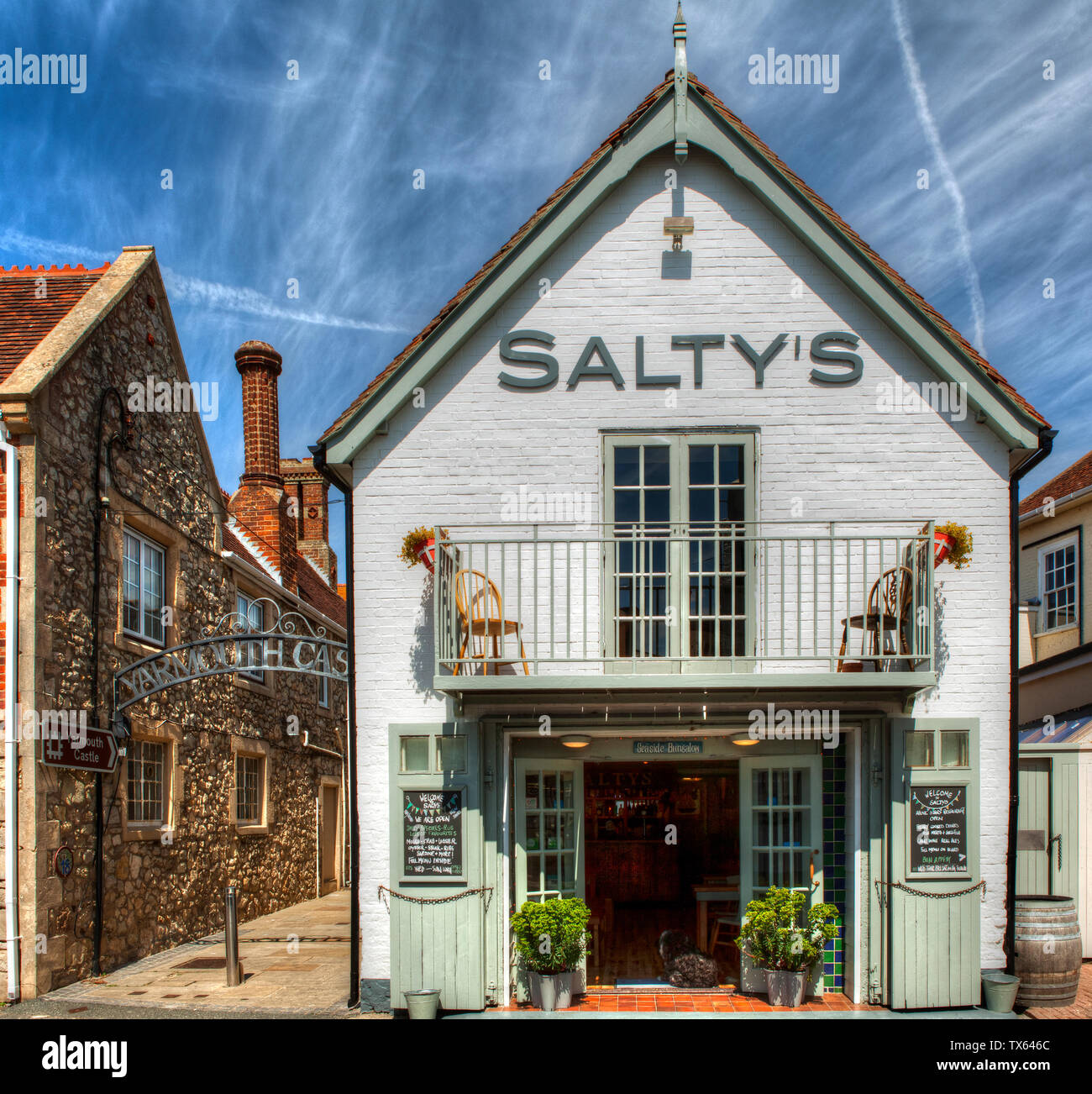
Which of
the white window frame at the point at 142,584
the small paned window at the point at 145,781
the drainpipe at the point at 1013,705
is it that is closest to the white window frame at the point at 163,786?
the small paned window at the point at 145,781

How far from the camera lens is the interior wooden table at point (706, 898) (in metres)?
9.92

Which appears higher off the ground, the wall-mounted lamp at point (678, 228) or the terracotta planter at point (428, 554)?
the wall-mounted lamp at point (678, 228)

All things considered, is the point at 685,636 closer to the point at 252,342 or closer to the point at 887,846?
the point at 887,846

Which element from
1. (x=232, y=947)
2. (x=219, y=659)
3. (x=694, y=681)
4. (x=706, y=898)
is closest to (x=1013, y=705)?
(x=694, y=681)

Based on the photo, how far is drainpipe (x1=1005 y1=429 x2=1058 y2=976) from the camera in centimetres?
849

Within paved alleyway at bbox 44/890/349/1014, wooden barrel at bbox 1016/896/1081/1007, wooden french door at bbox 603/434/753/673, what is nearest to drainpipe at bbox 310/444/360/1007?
paved alleyway at bbox 44/890/349/1014

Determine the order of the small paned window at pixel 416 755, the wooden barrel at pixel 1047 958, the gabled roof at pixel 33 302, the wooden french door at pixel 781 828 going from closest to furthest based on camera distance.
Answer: the wooden barrel at pixel 1047 958 → the small paned window at pixel 416 755 → the wooden french door at pixel 781 828 → the gabled roof at pixel 33 302

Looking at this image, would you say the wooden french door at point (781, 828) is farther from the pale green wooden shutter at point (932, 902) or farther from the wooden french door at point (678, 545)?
the wooden french door at point (678, 545)

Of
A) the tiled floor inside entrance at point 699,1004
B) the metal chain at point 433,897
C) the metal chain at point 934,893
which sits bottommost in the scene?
the tiled floor inside entrance at point 699,1004

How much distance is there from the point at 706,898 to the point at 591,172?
6.95 metres

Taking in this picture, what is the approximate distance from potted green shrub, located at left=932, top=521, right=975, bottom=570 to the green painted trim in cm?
114

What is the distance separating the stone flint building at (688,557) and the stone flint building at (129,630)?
2985 mm

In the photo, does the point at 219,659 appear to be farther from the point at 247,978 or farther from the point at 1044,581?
the point at 1044,581

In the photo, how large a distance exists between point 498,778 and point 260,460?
10.6m
